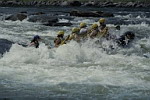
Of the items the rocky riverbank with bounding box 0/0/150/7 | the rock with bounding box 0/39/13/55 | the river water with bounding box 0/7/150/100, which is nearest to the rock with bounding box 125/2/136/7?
the rocky riverbank with bounding box 0/0/150/7

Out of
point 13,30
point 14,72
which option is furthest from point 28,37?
point 14,72

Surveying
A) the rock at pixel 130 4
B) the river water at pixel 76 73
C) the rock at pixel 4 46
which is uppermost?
the rock at pixel 130 4

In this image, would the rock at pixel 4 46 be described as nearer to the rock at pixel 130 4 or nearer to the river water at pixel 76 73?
the river water at pixel 76 73

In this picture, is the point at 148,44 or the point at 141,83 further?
the point at 148,44

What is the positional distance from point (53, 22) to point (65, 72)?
22.1 m

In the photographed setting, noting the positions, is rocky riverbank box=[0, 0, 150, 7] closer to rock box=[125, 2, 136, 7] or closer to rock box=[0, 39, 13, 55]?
rock box=[125, 2, 136, 7]

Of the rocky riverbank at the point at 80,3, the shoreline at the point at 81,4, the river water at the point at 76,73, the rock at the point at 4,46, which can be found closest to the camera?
the river water at the point at 76,73

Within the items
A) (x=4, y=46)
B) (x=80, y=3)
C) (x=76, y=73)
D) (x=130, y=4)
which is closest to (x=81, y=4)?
(x=80, y=3)

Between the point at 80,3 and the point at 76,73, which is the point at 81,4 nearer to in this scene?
the point at 80,3

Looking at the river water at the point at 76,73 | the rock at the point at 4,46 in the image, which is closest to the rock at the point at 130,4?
the river water at the point at 76,73

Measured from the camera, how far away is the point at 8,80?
14.0m

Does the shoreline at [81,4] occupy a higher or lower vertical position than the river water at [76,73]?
higher

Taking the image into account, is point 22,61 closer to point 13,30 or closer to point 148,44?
point 148,44

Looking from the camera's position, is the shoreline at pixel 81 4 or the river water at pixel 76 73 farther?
the shoreline at pixel 81 4
